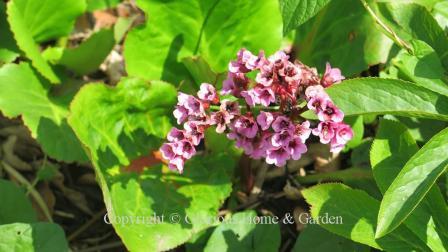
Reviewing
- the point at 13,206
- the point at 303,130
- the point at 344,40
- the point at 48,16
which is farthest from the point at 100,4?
the point at 303,130

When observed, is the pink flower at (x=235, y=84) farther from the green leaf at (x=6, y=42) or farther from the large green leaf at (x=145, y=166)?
the green leaf at (x=6, y=42)

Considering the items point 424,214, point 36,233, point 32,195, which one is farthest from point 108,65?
point 424,214

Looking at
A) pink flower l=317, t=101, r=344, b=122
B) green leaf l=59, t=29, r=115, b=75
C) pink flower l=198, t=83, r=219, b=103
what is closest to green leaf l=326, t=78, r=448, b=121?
pink flower l=317, t=101, r=344, b=122

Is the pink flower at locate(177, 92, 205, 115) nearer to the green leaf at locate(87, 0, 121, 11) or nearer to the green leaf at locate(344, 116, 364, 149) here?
the green leaf at locate(344, 116, 364, 149)

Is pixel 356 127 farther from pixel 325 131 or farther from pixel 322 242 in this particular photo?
pixel 325 131

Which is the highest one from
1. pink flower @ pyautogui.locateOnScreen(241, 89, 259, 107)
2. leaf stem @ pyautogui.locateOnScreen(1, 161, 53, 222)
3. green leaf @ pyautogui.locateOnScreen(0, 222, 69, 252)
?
pink flower @ pyautogui.locateOnScreen(241, 89, 259, 107)

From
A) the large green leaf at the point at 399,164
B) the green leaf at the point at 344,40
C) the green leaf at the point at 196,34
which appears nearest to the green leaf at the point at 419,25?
the green leaf at the point at 344,40
